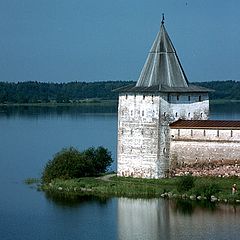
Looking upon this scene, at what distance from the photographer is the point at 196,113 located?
25.9 m

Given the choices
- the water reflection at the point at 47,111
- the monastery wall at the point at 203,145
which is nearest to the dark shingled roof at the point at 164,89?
the monastery wall at the point at 203,145

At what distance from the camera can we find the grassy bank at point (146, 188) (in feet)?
72.7

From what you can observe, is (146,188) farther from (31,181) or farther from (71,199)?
Answer: (31,181)

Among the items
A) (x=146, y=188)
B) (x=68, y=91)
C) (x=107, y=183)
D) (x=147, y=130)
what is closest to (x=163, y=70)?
(x=147, y=130)

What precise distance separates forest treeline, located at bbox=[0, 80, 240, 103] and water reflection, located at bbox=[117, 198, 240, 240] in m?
89.3

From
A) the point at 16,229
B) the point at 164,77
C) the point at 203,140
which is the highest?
the point at 164,77

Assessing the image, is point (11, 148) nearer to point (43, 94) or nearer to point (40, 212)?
point (40, 212)

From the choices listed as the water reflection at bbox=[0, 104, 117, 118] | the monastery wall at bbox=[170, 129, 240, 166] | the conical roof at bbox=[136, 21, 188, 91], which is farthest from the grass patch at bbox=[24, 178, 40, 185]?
the water reflection at bbox=[0, 104, 117, 118]

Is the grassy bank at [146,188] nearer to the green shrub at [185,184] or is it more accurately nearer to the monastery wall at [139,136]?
the green shrub at [185,184]

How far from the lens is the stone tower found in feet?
80.8

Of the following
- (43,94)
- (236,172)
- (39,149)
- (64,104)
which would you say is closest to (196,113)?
(236,172)

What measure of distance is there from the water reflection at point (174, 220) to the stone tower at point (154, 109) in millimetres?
2451

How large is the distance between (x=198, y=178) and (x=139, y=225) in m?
4.43

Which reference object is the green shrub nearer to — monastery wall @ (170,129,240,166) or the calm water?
the calm water
